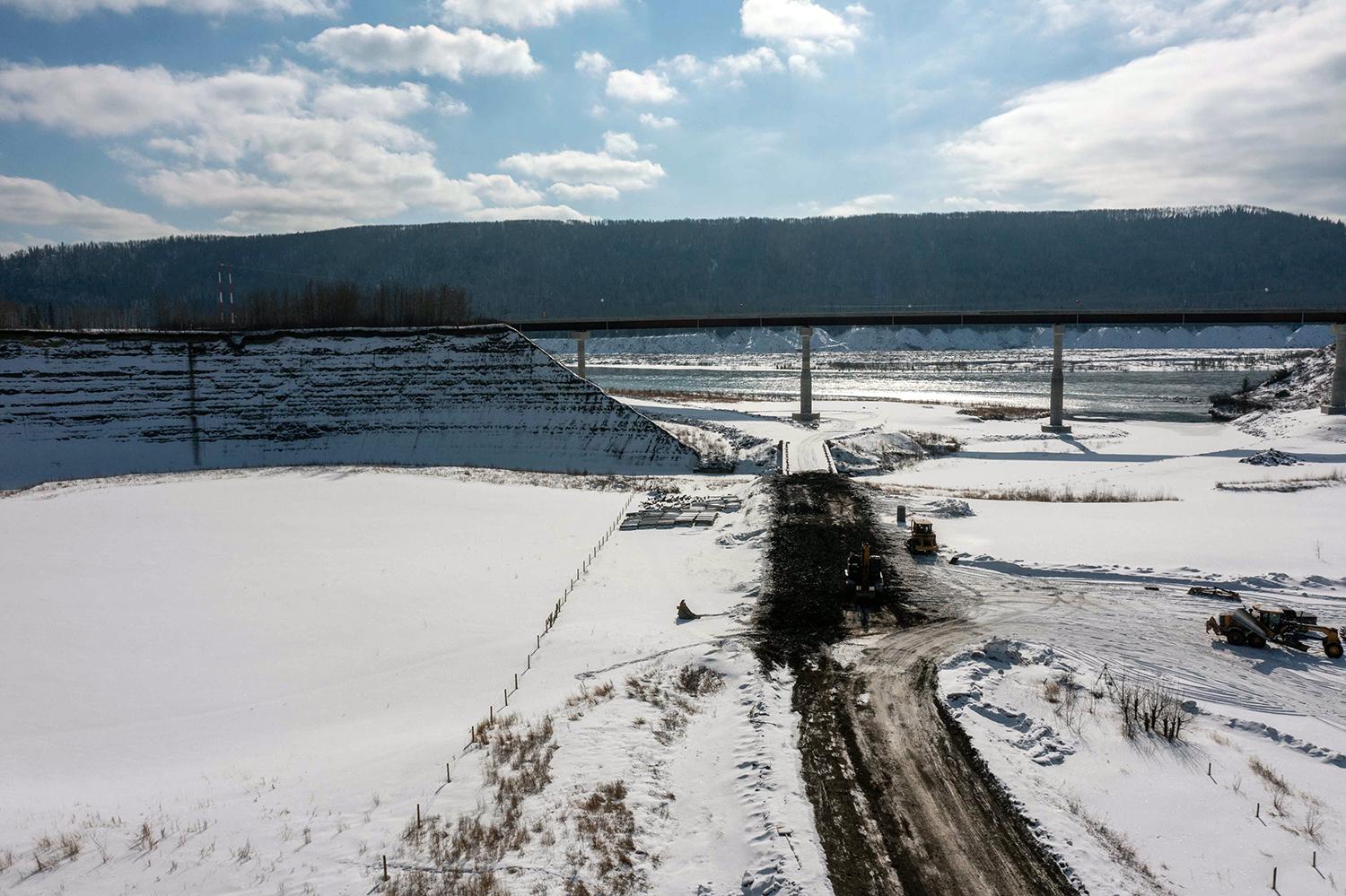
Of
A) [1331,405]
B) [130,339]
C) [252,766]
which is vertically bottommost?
[252,766]

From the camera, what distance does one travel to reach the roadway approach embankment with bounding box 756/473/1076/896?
12.9 meters

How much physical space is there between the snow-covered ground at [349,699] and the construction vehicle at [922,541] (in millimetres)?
6702

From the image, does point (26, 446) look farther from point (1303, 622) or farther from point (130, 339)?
point (1303, 622)

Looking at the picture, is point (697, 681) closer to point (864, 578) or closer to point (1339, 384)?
point (864, 578)

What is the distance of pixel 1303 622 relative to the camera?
21.7m

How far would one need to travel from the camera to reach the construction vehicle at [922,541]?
31.6m

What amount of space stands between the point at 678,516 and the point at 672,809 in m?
24.8

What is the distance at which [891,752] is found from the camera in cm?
1667

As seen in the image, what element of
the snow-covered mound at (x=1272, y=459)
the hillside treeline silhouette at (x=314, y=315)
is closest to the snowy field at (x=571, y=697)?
the snow-covered mound at (x=1272, y=459)

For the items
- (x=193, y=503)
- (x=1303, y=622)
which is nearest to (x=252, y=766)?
(x=1303, y=622)

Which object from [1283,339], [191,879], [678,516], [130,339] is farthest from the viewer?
[1283,339]

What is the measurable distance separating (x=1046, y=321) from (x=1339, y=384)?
84.0 feet

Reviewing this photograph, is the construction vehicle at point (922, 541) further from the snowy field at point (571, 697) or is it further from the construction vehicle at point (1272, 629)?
the construction vehicle at point (1272, 629)

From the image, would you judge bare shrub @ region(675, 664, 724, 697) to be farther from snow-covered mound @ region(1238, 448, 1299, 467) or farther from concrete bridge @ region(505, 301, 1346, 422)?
concrete bridge @ region(505, 301, 1346, 422)
